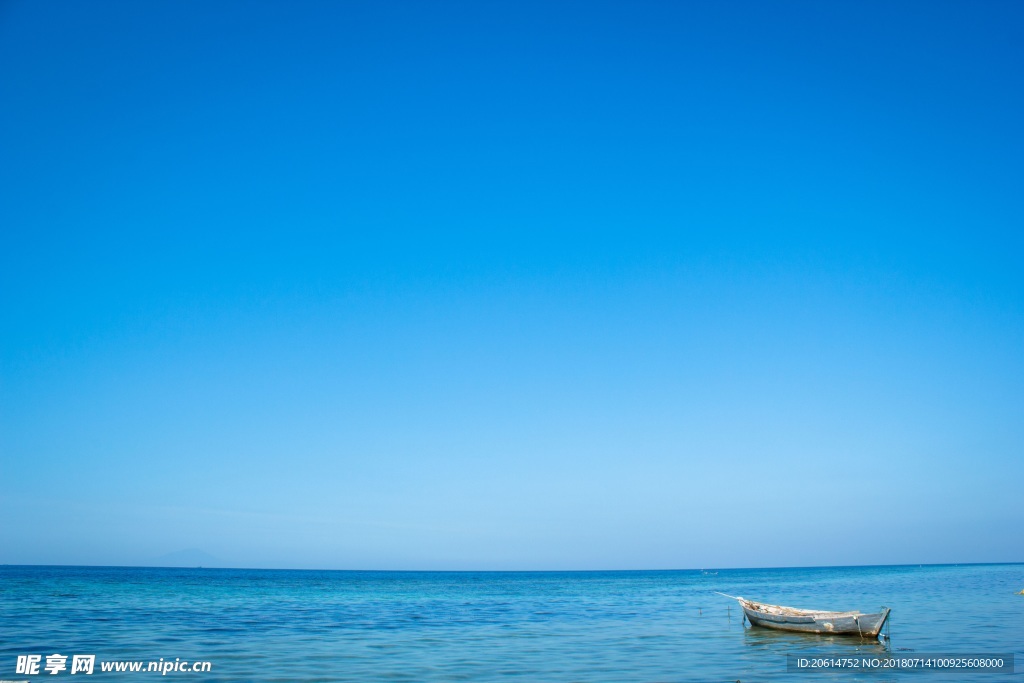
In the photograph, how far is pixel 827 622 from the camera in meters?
32.0

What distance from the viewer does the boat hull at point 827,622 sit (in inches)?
1199

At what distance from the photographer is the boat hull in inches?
1199

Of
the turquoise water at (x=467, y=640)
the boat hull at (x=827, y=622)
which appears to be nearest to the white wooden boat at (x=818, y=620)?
the boat hull at (x=827, y=622)

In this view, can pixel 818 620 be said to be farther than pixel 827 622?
Yes

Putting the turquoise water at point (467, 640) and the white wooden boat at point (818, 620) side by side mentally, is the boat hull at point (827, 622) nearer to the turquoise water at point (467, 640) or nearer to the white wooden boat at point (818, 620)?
the white wooden boat at point (818, 620)

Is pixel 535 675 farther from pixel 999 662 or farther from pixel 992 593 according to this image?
pixel 992 593

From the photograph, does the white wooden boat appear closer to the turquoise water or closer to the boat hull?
the boat hull

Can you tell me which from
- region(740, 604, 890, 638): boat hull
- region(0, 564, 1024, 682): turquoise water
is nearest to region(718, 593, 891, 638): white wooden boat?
region(740, 604, 890, 638): boat hull

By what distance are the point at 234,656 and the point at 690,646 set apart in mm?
18624

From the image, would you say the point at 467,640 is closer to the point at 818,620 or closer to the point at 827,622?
the point at 818,620

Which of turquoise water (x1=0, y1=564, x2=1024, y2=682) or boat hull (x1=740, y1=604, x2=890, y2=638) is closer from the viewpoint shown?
turquoise water (x1=0, y1=564, x2=1024, y2=682)

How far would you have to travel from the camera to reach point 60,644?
1107 inches

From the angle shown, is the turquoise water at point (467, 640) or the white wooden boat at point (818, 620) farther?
the white wooden boat at point (818, 620)

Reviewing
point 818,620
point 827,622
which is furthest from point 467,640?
point 827,622
